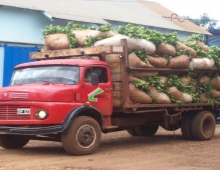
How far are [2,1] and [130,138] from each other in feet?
25.5

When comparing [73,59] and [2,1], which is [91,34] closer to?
[73,59]

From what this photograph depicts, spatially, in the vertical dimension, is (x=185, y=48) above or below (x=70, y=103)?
above

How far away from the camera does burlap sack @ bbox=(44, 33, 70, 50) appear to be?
39.9 ft

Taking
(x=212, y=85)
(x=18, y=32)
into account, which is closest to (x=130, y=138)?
(x=212, y=85)

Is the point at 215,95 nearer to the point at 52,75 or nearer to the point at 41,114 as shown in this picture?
the point at 52,75

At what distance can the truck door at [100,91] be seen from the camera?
10516 millimetres

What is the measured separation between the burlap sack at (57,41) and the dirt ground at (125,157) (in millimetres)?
2422

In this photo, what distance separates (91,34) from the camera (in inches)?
468

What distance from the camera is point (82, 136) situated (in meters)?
10.1

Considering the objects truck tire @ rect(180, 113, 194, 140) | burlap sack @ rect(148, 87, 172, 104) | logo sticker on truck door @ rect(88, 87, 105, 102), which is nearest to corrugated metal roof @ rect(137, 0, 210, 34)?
truck tire @ rect(180, 113, 194, 140)

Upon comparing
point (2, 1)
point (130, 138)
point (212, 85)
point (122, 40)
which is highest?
point (2, 1)

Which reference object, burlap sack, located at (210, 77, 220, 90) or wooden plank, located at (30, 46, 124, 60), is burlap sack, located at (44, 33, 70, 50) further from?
burlap sack, located at (210, 77, 220, 90)

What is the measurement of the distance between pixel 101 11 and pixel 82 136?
1446 cm

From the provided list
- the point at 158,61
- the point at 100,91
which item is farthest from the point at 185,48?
the point at 100,91
